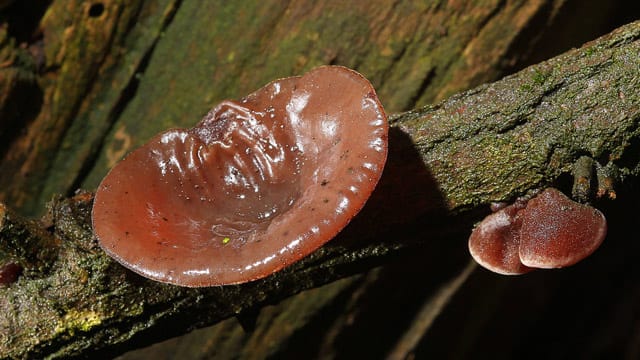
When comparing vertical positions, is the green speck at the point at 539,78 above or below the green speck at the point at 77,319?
above

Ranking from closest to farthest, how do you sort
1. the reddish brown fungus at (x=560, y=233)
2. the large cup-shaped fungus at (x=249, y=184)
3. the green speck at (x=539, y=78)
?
the large cup-shaped fungus at (x=249, y=184), the reddish brown fungus at (x=560, y=233), the green speck at (x=539, y=78)

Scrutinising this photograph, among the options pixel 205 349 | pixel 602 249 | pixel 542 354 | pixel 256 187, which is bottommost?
pixel 542 354

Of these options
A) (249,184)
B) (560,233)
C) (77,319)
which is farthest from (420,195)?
(77,319)

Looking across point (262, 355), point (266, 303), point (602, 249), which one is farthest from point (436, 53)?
point (602, 249)

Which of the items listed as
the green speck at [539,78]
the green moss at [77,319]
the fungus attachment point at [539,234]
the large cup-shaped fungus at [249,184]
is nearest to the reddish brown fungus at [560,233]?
the fungus attachment point at [539,234]

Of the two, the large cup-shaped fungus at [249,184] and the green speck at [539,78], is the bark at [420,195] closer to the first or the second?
the green speck at [539,78]

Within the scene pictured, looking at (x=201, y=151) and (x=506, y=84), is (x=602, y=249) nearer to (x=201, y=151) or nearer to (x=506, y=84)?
(x=506, y=84)
